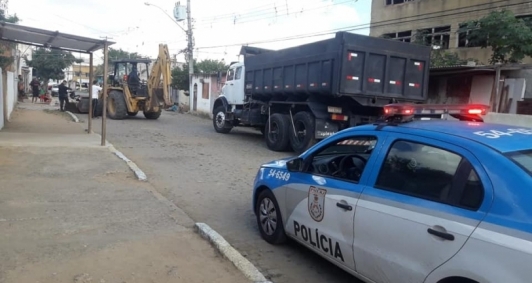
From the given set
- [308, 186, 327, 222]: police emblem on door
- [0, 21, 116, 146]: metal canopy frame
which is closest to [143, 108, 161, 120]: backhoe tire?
[0, 21, 116, 146]: metal canopy frame

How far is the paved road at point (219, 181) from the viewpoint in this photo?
4469 mm

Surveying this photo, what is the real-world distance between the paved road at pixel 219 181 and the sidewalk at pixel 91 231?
0.44 meters

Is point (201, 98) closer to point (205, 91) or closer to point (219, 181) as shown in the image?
point (205, 91)

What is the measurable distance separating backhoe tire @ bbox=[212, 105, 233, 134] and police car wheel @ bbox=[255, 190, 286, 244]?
39.0 feet

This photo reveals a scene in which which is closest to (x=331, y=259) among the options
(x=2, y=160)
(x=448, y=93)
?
(x=2, y=160)

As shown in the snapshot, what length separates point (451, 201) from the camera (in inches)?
113

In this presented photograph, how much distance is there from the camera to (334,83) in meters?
10.6

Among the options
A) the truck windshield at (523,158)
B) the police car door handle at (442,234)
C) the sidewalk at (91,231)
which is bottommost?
the sidewalk at (91,231)

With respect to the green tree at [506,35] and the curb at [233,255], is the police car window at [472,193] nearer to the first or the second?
the curb at [233,255]

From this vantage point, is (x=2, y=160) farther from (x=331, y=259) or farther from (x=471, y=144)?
(x=471, y=144)

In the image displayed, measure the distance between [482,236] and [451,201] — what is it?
35 cm

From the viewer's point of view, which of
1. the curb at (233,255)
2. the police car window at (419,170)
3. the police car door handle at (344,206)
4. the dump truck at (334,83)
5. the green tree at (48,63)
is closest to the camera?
the police car window at (419,170)

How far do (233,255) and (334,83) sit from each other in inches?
277

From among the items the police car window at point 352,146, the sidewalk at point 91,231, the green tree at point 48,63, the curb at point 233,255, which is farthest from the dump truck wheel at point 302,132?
the green tree at point 48,63
